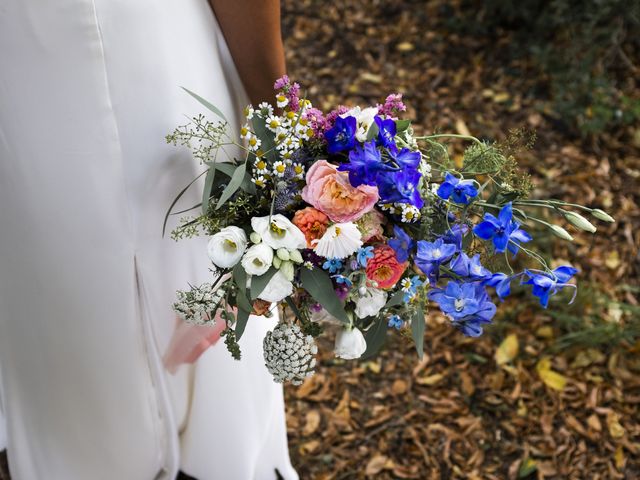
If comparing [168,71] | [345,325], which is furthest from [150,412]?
[168,71]

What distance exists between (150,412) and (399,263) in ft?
3.32

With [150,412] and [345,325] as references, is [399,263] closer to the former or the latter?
[345,325]

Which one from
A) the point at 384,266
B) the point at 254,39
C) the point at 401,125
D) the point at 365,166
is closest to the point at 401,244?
the point at 384,266

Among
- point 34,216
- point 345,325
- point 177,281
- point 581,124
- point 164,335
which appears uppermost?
point 34,216

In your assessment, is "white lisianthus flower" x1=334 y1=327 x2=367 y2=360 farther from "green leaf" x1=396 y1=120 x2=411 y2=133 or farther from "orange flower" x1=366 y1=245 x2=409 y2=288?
"green leaf" x1=396 y1=120 x2=411 y2=133

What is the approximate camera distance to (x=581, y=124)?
3725 mm

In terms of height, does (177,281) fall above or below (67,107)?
Result: below

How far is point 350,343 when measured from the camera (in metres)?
1.38

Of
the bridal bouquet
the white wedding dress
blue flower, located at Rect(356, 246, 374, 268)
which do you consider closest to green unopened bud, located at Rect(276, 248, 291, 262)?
the bridal bouquet

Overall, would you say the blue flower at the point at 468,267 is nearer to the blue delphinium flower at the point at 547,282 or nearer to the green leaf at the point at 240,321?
the blue delphinium flower at the point at 547,282

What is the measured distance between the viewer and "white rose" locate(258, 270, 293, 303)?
128 cm

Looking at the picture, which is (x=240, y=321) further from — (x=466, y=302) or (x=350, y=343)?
(x=466, y=302)

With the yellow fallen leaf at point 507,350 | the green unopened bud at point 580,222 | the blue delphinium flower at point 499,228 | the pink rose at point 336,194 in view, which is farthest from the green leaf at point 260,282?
the yellow fallen leaf at point 507,350

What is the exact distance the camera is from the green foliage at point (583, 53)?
3.72 meters
